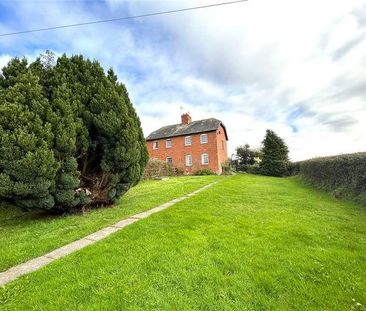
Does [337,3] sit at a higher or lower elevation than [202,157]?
higher

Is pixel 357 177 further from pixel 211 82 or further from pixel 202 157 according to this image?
pixel 202 157

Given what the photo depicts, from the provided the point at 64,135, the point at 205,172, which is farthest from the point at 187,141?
the point at 64,135

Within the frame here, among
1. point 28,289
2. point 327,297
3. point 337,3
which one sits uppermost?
point 337,3

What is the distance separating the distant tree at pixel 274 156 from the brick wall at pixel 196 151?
5541mm

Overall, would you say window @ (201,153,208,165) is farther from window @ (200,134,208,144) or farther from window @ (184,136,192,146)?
window @ (184,136,192,146)

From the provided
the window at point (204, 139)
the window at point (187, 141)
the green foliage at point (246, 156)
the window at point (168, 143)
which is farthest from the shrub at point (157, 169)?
the green foliage at point (246, 156)

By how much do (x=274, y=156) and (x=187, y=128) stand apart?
481 inches

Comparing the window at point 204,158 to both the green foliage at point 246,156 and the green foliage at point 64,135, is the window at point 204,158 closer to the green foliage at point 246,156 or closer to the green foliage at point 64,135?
the green foliage at point 246,156

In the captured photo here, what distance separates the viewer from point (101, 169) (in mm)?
8742

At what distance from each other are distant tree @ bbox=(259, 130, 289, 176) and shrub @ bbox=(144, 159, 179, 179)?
13.0 meters

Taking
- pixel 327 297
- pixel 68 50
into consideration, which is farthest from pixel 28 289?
pixel 68 50

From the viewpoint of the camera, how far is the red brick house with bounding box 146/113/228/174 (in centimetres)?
3136

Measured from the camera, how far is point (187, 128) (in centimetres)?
3431

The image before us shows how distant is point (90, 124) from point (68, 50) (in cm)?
265
